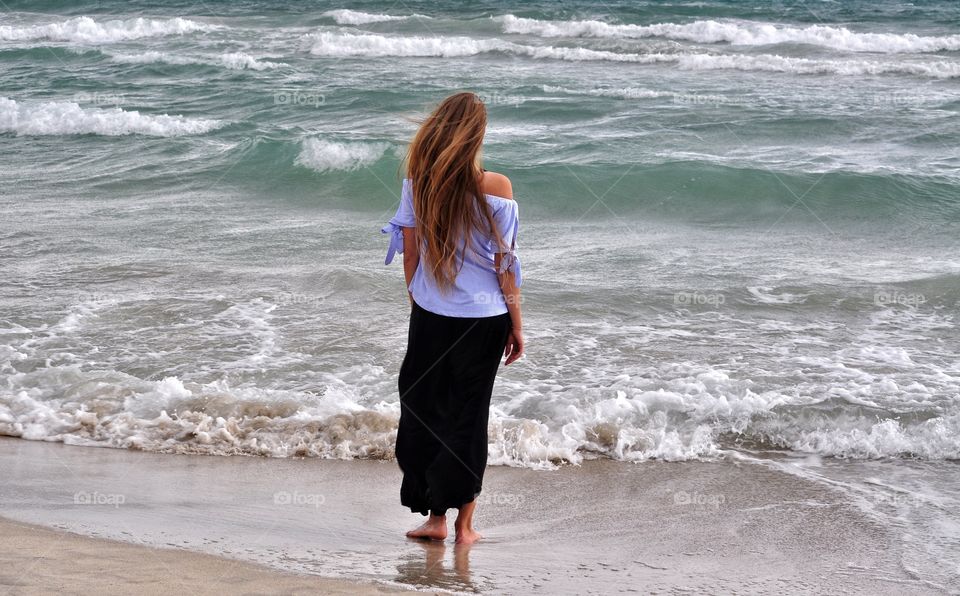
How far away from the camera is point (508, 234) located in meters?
3.45

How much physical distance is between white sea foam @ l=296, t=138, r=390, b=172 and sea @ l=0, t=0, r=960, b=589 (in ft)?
0.17

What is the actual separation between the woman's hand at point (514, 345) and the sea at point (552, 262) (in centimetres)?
104

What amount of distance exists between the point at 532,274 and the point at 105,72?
15.9m

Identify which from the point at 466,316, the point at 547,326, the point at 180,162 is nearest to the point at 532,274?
the point at 547,326

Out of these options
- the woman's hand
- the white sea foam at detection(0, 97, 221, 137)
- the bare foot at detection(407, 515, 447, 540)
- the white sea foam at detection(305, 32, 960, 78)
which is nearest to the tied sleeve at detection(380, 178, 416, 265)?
the woman's hand

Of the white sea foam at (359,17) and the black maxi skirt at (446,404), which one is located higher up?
the white sea foam at (359,17)

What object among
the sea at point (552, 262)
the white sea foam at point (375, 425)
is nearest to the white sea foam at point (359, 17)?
the sea at point (552, 262)

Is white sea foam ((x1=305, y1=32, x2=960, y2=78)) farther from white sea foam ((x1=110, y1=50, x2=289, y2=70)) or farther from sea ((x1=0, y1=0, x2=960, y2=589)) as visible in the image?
white sea foam ((x1=110, y1=50, x2=289, y2=70))

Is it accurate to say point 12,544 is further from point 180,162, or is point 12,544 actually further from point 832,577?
point 180,162

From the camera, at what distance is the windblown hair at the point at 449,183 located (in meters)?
3.28

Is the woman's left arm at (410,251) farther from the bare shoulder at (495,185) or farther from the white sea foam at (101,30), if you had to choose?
the white sea foam at (101,30)

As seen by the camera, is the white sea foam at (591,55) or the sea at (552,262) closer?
the sea at (552,262)

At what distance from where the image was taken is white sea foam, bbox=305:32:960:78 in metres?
19.5

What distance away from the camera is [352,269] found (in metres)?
8.05
